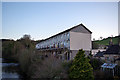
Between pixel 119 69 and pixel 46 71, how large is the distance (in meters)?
8.50

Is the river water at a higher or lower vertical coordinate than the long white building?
lower

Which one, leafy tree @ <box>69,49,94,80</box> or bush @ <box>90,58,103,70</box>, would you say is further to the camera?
bush @ <box>90,58,103,70</box>

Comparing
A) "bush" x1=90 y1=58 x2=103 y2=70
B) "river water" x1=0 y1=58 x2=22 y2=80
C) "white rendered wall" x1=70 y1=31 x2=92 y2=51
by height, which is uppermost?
"white rendered wall" x1=70 y1=31 x2=92 y2=51

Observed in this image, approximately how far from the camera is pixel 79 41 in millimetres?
23156

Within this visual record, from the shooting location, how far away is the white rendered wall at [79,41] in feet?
74.2

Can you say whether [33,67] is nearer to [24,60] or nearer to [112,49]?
[24,60]

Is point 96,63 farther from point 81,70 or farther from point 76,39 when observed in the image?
point 76,39

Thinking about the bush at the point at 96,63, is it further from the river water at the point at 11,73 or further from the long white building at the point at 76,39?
the river water at the point at 11,73

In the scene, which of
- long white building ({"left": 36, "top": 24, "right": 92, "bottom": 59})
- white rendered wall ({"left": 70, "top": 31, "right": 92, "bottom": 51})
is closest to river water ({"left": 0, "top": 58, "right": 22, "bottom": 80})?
long white building ({"left": 36, "top": 24, "right": 92, "bottom": 59})

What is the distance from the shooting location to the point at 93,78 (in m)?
11.7

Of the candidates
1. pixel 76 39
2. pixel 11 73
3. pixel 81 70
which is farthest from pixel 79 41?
pixel 11 73

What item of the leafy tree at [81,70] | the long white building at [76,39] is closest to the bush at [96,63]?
the leafy tree at [81,70]

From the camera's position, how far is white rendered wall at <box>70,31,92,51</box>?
74.2 ft

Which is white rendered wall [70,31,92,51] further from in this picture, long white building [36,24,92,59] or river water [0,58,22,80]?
river water [0,58,22,80]
